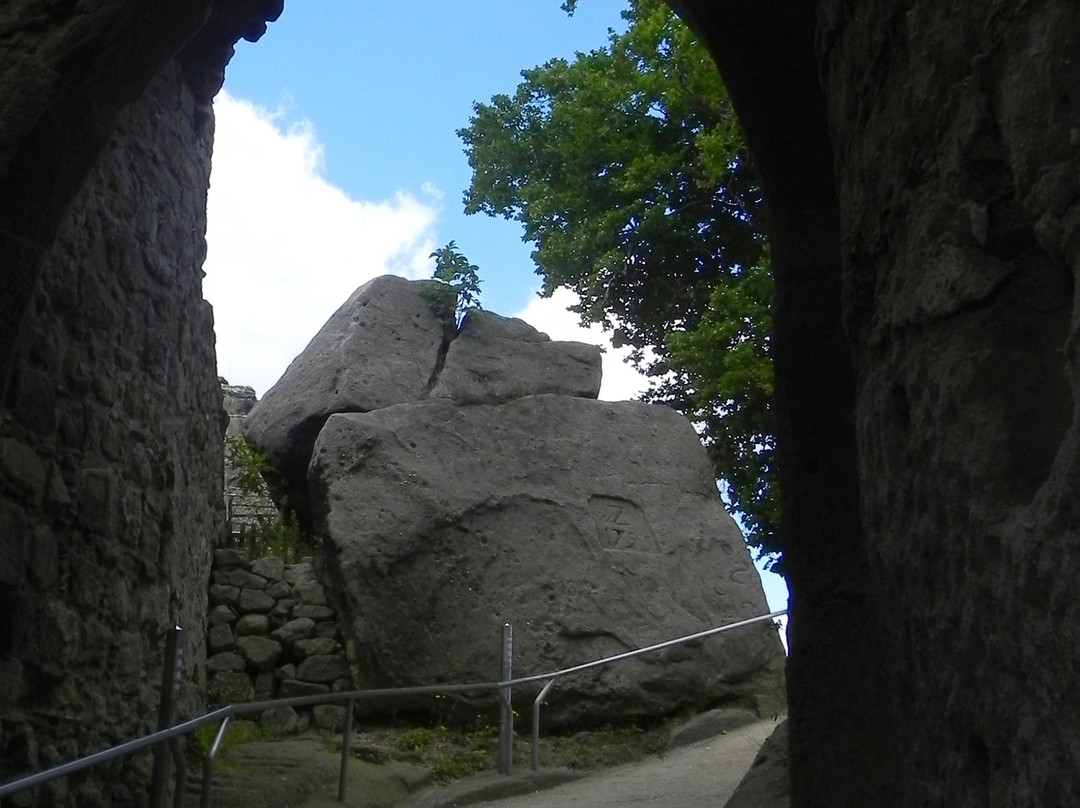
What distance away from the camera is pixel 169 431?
5.45 m

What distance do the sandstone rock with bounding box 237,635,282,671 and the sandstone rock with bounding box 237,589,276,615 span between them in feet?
0.55

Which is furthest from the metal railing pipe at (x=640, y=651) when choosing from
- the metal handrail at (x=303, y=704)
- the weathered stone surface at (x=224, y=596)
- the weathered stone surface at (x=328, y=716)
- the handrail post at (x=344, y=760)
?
the weathered stone surface at (x=224, y=596)

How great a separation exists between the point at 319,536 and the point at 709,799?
3.09 meters

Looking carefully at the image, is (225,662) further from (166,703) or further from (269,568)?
(166,703)

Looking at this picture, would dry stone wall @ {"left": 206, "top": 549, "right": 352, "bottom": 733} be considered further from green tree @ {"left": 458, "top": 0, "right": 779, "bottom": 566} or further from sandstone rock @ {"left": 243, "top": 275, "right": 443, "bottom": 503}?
green tree @ {"left": 458, "top": 0, "right": 779, "bottom": 566}

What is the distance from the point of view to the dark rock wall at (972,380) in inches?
69.3

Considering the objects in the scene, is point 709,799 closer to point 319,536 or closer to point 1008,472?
point 319,536

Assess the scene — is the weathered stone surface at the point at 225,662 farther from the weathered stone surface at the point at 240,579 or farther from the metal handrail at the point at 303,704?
the metal handrail at the point at 303,704

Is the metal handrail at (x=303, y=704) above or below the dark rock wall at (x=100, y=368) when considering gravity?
below

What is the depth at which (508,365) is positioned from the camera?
856 cm

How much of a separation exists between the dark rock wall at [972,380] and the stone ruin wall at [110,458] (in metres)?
2.74

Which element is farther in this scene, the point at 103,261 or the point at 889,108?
the point at 103,261

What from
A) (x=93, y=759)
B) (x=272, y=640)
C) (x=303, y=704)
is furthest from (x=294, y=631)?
(x=93, y=759)

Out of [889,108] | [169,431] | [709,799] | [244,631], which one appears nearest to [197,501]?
[169,431]
